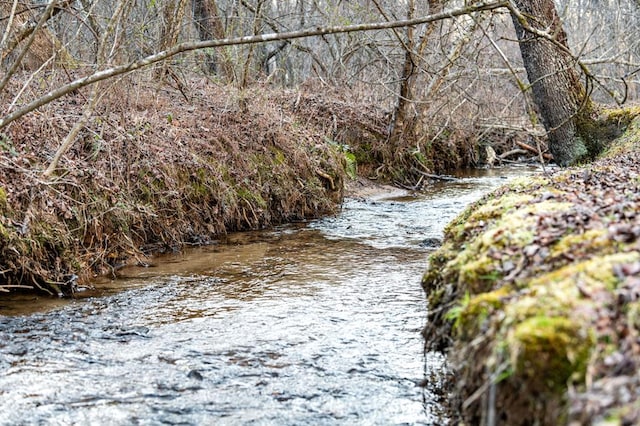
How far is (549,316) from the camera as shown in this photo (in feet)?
8.02

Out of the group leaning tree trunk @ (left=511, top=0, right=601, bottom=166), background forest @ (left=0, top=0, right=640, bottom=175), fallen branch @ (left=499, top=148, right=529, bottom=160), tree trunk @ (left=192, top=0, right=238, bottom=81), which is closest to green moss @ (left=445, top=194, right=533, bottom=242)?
background forest @ (left=0, top=0, right=640, bottom=175)

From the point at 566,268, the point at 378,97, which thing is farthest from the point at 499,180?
the point at 566,268

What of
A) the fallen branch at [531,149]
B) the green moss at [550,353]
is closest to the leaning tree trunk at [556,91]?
the fallen branch at [531,149]

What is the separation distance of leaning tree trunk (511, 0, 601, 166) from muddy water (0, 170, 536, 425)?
15.1 feet

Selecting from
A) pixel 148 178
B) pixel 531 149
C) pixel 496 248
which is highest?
pixel 531 149

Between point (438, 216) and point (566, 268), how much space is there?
936cm

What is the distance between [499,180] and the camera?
16.8 metres

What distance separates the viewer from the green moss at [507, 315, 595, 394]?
7.54 ft

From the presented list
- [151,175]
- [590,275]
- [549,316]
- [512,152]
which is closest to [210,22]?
[151,175]

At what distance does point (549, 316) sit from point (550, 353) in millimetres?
168

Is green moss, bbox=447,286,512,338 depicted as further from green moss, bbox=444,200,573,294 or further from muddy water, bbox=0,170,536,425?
muddy water, bbox=0,170,536,425

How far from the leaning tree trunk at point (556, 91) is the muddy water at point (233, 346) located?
15.1 feet

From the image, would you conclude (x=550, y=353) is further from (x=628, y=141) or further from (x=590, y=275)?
(x=628, y=141)

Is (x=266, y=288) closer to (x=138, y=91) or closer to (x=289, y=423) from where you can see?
(x=289, y=423)
